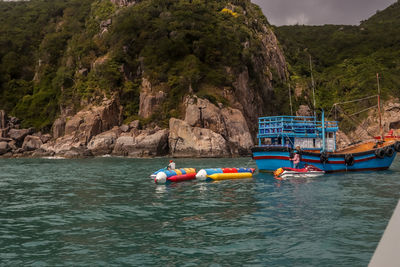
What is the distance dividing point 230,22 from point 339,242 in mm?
75160

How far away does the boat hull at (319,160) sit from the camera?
2803cm

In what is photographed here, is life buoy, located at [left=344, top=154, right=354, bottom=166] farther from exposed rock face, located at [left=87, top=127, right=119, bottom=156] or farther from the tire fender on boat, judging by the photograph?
exposed rock face, located at [left=87, top=127, right=119, bottom=156]

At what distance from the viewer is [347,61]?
9838 centimetres

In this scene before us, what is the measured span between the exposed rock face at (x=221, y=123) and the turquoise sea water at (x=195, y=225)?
3566 centimetres

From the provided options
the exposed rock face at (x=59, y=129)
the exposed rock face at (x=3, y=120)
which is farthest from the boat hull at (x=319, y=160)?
the exposed rock face at (x=3, y=120)

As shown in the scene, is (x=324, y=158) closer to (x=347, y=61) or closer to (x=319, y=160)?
(x=319, y=160)

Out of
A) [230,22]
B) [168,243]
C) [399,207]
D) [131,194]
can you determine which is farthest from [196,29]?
[399,207]

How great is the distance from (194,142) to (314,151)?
25364 mm

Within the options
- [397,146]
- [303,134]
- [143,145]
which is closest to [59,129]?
[143,145]

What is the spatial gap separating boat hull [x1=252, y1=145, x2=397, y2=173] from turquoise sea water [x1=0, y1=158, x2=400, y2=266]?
690cm

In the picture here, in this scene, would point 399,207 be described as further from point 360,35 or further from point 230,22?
point 360,35

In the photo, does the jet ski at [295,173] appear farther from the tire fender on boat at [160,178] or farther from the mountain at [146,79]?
the mountain at [146,79]

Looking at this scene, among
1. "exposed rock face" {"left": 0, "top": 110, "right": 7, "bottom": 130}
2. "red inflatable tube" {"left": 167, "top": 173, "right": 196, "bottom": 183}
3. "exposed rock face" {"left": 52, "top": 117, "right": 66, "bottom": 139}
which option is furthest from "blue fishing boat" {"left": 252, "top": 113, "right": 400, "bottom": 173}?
"exposed rock face" {"left": 0, "top": 110, "right": 7, "bottom": 130}

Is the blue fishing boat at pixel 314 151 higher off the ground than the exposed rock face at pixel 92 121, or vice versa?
the exposed rock face at pixel 92 121
